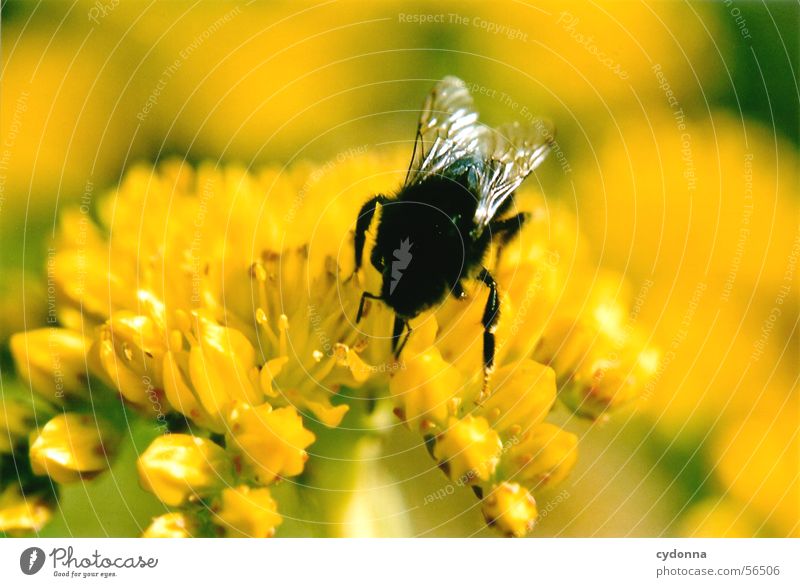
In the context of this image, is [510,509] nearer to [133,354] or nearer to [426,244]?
[426,244]

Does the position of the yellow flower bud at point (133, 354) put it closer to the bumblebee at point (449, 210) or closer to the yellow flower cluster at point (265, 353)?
the yellow flower cluster at point (265, 353)

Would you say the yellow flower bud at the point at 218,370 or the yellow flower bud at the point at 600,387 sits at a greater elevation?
the yellow flower bud at the point at 218,370

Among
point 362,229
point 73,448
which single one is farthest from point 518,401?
point 73,448

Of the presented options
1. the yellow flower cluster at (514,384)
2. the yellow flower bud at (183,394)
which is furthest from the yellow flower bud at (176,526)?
the yellow flower cluster at (514,384)

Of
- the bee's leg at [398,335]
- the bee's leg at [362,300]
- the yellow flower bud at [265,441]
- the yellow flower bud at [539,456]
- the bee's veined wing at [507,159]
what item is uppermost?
the bee's veined wing at [507,159]

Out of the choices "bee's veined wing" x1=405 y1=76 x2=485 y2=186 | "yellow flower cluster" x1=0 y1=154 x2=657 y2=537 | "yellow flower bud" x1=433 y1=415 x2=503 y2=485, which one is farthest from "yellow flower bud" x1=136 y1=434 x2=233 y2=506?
"bee's veined wing" x1=405 y1=76 x2=485 y2=186

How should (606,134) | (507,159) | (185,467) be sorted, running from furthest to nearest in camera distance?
(606,134)
(507,159)
(185,467)
